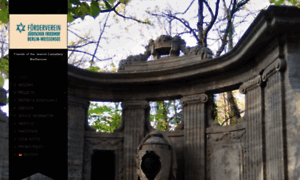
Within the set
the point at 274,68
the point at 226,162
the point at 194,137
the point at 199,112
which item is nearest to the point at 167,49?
the point at 199,112

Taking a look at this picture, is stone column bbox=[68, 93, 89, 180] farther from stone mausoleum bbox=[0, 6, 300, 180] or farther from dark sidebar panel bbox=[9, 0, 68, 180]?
dark sidebar panel bbox=[9, 0, 68, 180]

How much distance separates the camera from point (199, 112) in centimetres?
1200

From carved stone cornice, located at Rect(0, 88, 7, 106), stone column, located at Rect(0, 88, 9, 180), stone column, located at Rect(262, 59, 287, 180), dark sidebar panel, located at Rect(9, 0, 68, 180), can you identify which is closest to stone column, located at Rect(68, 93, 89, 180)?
stone column, located at Rect(0, 88, 9, 180)

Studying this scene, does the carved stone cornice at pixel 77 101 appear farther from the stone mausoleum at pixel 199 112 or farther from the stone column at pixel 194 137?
the stone column at pixel 194 137

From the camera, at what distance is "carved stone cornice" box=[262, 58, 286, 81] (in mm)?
8297

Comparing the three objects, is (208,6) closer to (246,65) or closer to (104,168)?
(246,65)

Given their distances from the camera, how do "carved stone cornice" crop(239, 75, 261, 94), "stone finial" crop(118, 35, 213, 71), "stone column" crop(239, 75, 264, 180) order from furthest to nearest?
"stone finial" crop(118, 35, 213, 71) < "carved stone cornice" crop(239, 75, 261, 94) < "stone column" crop(239, 75, 264, 180)

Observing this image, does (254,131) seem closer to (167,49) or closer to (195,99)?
(195,99)

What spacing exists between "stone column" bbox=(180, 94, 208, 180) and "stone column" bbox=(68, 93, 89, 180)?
4.01 metres

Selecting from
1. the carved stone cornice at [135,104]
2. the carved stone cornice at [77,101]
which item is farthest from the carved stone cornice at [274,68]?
the carved stone cornice at [77,101]

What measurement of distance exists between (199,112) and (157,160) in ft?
7.79

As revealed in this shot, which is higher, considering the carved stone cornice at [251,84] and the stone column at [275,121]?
the carved stone cornice at [251,84]

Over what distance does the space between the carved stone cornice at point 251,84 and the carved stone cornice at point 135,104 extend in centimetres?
399

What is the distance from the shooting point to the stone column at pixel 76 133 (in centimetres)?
1245
